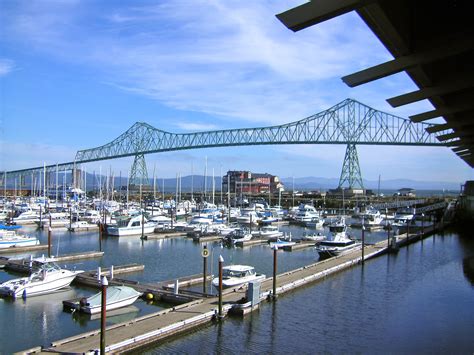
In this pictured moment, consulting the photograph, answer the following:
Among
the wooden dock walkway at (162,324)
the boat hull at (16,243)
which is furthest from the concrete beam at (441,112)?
the boat hull at (16,243)

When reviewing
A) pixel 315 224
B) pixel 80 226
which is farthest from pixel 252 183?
pixel 80 226

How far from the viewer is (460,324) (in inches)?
697

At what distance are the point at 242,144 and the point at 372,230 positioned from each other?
73343 millimetres

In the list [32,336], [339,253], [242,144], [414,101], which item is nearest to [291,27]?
[414,101]

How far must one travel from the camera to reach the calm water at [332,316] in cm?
1492

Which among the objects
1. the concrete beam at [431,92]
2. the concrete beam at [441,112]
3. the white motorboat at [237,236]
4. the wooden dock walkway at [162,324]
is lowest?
the wooden dock walkway at [162,324]

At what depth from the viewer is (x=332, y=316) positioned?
18172 millimetres

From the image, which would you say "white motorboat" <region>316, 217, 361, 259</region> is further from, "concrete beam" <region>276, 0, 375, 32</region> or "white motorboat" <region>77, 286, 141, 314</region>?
"concrete beam" <region>276, 0, 375, 32</region>

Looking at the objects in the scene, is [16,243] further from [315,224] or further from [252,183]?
[252,183]

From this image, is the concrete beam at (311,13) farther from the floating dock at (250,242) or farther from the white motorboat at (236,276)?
the floating dock at (250,242)

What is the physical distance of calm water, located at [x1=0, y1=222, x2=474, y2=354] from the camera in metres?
14.9

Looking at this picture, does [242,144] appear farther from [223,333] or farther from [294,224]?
[223,333]

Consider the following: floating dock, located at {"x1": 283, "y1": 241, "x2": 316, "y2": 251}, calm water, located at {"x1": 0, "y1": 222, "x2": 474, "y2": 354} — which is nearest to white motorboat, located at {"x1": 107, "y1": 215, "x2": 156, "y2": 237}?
calm water, located at {"x1": 0, "y1": 222, "x2": 474, "y2": 354}

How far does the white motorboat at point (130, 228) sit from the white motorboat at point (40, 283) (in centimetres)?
1975
